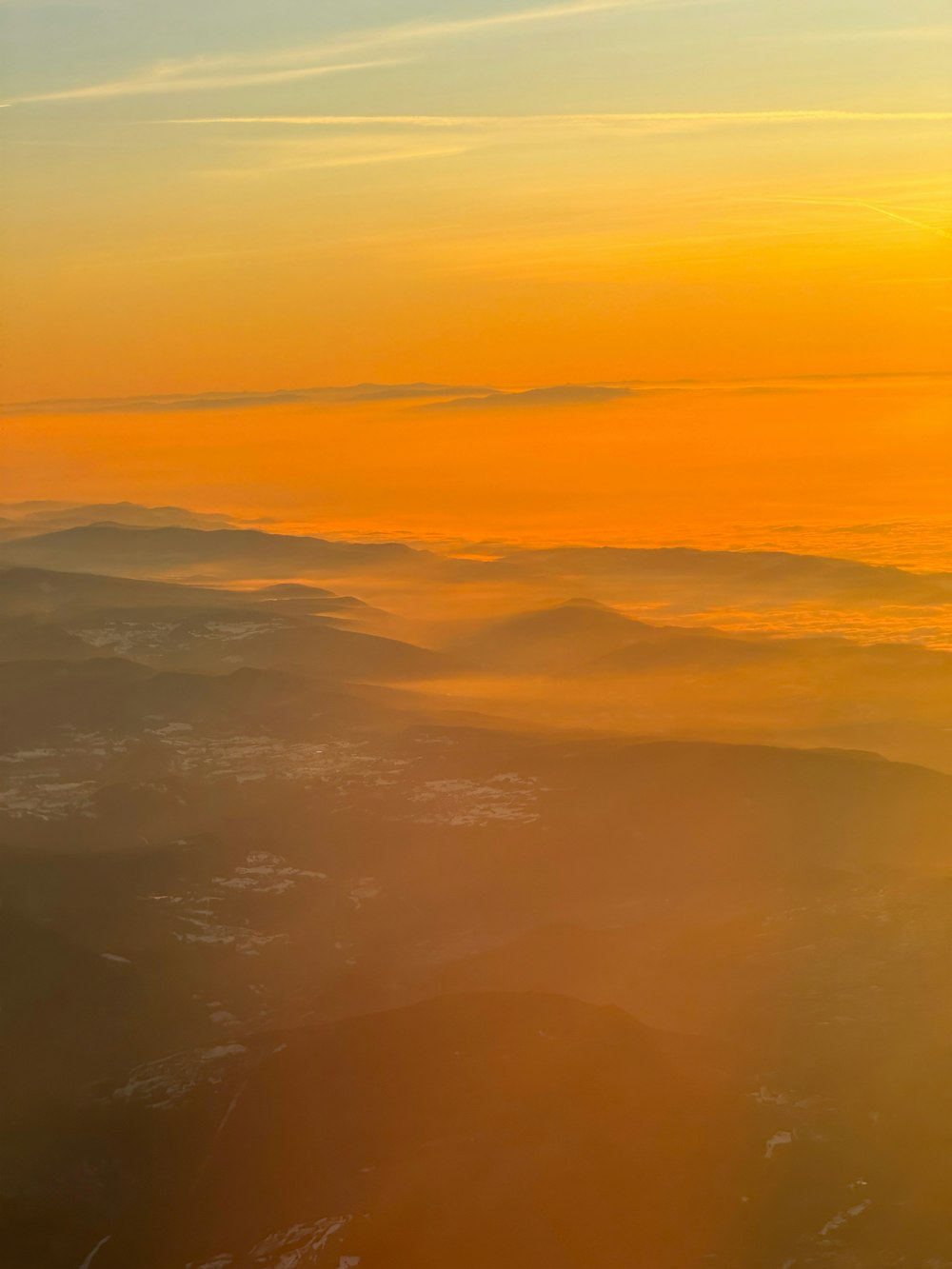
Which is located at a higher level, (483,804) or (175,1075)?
(175,1075)

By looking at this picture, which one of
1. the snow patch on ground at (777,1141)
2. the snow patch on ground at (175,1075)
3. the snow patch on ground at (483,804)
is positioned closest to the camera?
the snow patch on ground at (777,1141)

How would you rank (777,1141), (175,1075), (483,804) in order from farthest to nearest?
(483,804), (175,1075), (777,1141)

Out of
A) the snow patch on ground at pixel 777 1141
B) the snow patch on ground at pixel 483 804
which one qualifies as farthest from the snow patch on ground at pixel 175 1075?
the snow patch on ground at pixel 483 804

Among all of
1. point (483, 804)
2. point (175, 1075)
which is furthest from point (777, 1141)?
point (483, 804)

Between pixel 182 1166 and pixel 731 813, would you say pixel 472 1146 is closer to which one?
pixel 182 1166

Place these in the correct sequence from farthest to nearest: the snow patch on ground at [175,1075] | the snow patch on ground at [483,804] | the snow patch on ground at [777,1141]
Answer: the snow patch on ground at [483,804] < the snow patch on ground at [175,1075] < the snow patch on ground at [777,1141]

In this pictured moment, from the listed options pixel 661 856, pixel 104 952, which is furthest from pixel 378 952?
pixel 661 856

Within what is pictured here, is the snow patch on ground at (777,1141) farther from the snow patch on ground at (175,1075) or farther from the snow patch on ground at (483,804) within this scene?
the snow patch on ground at (483,804)

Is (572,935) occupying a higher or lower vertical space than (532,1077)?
lower

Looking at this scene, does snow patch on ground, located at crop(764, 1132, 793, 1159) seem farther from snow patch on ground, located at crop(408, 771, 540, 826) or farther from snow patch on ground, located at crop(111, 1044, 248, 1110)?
snow patch on ground, located at crop(408, 771, 540, 826)

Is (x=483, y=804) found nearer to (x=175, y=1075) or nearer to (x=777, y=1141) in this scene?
(x=175, y=1075)

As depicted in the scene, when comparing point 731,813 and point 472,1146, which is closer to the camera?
point 472,1146
